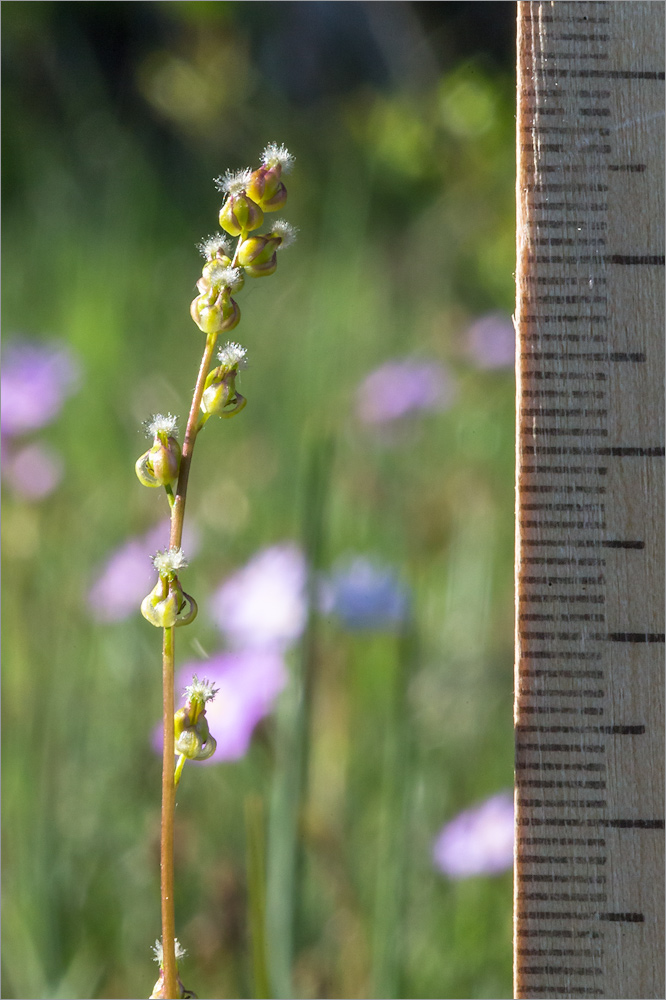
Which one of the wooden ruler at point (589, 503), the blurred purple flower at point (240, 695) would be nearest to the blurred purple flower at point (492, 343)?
the blurred purple flower at point (240, 695)

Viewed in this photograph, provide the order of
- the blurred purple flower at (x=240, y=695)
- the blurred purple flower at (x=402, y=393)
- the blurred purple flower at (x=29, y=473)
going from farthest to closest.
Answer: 1. the blurred purple flower at (x=402, y=393)
2. the blurred purple flower at (x=29, y=473)
3. the blurred purple flower at (x=240, y=695)

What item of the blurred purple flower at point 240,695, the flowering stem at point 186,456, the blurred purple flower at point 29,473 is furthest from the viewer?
the blurred purple flower at point 29,473

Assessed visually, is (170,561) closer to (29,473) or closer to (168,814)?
(168,814)

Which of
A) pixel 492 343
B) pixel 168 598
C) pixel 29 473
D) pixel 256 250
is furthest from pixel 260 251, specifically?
pixel 492 343

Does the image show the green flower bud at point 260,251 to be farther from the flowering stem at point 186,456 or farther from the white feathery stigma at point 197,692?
the white feathery stigma at point 197,692

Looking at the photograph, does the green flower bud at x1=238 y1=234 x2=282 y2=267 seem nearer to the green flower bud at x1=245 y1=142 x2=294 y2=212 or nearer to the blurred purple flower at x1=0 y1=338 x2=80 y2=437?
the green flower bud at x1=245 y1=142 x2=294 y2=212
